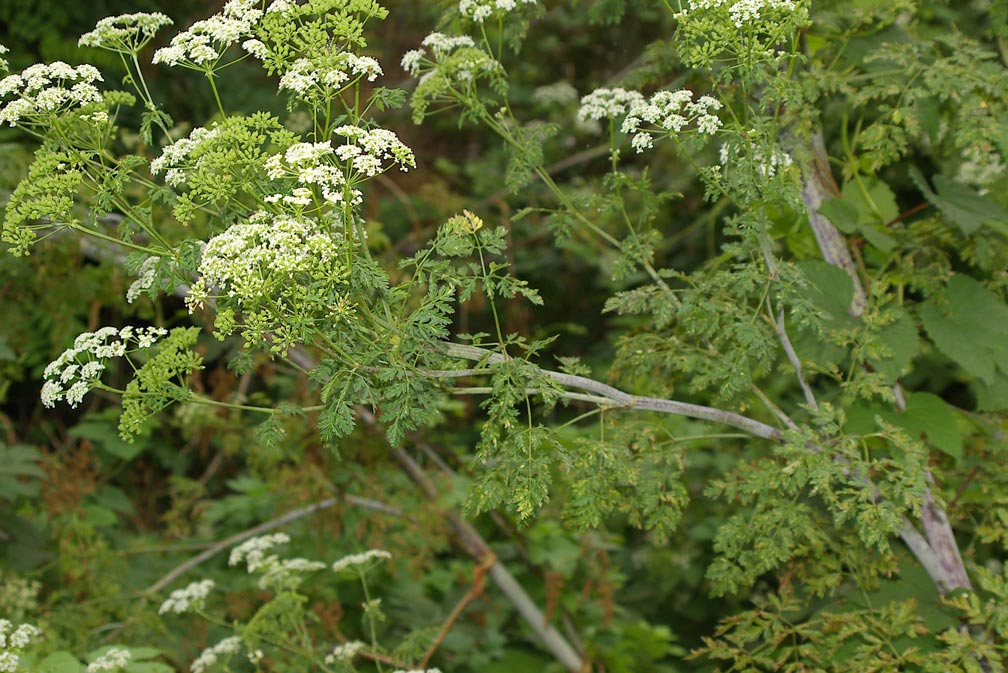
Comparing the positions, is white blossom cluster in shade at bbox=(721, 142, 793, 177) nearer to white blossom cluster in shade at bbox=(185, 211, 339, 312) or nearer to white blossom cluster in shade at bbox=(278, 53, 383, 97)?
white blossom cluster in shade at bbox=(278, 53, 383, 97)

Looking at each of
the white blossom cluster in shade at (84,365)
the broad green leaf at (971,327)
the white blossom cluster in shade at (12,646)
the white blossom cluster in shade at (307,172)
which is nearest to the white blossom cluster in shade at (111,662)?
the white blossom cluster in shade at (12,646)

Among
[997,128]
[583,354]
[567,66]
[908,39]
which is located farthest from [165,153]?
[567,66]

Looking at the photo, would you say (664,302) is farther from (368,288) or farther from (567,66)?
(567,66)

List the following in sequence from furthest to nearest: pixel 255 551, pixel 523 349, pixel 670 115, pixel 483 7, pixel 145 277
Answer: pixel 255 551, pixel 523 349, pixel 483 7, pixel 670 115, pixel 145 277

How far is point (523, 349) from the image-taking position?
269 centimetres

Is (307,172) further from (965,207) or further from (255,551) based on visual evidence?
(965,207)

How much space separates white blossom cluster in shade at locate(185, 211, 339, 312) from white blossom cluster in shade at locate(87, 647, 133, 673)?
1355 millimetres

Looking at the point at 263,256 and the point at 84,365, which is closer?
the point at 263,256

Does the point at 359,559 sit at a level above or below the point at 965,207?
below

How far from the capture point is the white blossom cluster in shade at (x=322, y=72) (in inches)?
72.1

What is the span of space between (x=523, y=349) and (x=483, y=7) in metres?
0.89

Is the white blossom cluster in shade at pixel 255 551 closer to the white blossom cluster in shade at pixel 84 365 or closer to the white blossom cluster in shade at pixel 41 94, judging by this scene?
the white blossom cluster in shade at pixel 84 365

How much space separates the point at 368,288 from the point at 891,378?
1399 mm

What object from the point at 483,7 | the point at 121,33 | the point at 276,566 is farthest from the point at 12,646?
the point at 483,7
